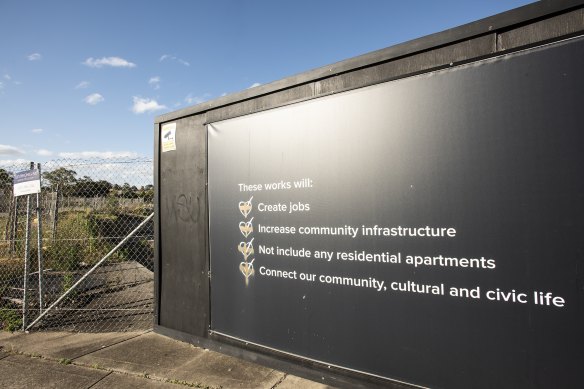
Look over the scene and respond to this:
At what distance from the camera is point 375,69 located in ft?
9.68

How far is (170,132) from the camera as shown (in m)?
4.57

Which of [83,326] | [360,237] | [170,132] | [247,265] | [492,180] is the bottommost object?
[83,326]

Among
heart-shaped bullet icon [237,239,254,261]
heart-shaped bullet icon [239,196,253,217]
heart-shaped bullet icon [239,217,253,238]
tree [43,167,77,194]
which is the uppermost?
tree [43,167,77,194]

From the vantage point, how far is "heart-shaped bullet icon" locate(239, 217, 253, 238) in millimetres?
3656

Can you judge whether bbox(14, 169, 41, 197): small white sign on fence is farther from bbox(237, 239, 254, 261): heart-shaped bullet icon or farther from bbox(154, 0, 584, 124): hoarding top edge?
bbox(237, 239, 254, 261): heart-shaped bullet icon

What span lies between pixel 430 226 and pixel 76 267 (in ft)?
29.5

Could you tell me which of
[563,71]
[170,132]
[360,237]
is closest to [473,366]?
[360,237]

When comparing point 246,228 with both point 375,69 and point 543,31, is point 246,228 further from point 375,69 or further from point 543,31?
point 543,31

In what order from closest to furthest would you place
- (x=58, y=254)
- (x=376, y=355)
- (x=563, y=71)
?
(x=563, y=71)
(x=376, y=355)
(x=58, y=254)

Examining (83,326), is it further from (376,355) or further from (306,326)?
(376,355)

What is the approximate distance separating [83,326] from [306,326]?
3.92 meters

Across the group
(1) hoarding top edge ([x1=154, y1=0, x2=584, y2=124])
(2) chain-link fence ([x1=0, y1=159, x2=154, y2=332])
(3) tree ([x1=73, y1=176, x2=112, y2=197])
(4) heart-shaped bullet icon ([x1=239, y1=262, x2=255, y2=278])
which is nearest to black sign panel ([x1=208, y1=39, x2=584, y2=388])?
(4) heart-shaped bullet icon ([x1=239, y1=262, x2=255, y2=278])

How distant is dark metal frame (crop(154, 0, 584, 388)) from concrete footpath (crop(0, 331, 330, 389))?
0.19m

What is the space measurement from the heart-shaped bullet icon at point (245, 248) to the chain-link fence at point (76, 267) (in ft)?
6.24
